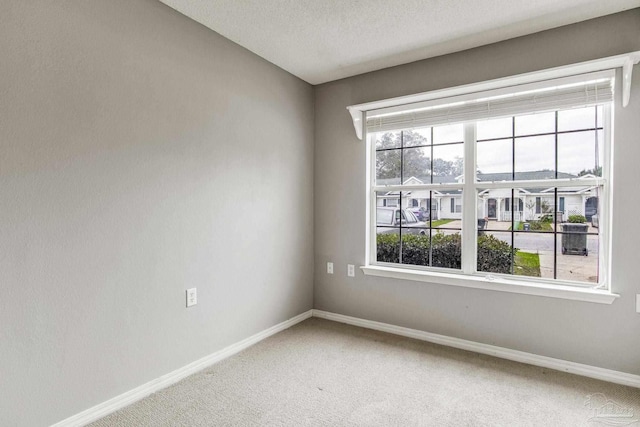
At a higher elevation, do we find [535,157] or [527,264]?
[535,157]

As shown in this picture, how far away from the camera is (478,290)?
2.64 m

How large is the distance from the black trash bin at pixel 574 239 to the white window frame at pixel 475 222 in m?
0.09

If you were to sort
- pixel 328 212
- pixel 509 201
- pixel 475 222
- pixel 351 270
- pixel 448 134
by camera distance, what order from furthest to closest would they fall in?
1. pixel 328 212
2. pixel 351 270
3. pixel 448 134
4. pixel 475 222
5. pixel 509 201

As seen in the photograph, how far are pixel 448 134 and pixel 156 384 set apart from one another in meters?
2.78

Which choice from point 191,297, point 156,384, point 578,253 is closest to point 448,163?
point 578,253

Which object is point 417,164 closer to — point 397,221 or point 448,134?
point 448,134

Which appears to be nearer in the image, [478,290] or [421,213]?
[478,290]

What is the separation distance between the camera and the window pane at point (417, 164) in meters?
2.95

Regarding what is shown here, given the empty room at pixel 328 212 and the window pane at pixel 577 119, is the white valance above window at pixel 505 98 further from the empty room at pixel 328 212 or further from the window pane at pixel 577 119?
the window pane at pixel 577 119

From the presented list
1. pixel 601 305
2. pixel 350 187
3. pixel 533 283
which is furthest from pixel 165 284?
pixel 601 305

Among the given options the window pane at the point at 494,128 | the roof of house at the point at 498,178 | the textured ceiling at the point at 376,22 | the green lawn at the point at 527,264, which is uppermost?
the textured ceiling at the point at 376,22

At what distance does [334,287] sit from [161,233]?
178 cm

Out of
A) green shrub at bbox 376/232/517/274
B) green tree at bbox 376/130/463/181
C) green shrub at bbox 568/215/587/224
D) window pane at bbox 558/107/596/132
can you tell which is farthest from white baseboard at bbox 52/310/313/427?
window pane at bbox 558/107/596/132

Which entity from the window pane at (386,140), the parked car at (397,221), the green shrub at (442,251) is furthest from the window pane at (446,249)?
the window pane at (386,140)
